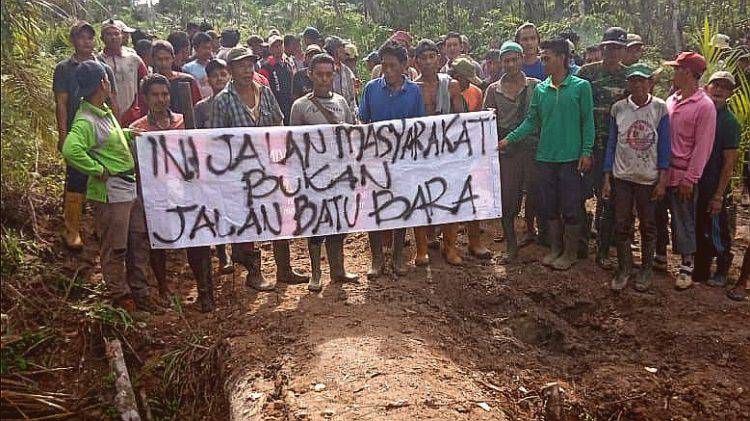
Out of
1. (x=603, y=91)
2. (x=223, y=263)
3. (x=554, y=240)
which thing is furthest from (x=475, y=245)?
(x=223, y=263)

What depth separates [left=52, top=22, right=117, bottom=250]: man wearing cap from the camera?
5094 millimetres

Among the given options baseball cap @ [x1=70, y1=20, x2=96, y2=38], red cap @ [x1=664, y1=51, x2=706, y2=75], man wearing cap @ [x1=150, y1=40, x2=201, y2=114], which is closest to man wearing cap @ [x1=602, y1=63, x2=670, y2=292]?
red cap @ [x1=664, y1=51, x2=706, y2=75]

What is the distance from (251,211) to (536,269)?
2762mm

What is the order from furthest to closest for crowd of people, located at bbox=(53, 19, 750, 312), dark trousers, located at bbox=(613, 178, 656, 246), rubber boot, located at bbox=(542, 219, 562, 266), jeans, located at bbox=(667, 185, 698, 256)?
rubber boot, located at bbox=(542, 219, 562, 266) → jeans, located at bbox=(667, 185, 698, 256) → dark trousers, located at bbox=(613, 178, 656, 246) → crowd of people, located at bbox=(53, 19, 750, 312)

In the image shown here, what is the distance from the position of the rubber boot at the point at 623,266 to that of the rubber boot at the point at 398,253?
1.90 m

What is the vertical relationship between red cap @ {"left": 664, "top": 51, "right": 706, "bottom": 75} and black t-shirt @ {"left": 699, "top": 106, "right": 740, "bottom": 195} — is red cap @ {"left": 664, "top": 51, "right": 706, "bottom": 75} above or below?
above

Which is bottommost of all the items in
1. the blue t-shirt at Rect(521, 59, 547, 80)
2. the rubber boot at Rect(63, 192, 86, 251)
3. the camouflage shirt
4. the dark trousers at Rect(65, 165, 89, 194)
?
the rubber boot at Rect(63, 192, 86, 251)

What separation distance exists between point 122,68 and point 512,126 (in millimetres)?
3833

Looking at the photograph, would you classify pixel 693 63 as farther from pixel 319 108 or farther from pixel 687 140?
pixel 319 108

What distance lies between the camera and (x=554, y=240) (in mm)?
6035

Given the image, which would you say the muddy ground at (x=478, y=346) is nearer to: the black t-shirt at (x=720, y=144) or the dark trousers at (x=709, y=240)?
the dark trousers at (x=709, y=240)

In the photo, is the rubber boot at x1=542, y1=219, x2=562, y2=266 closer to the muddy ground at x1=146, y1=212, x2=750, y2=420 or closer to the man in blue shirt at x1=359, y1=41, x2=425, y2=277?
the muddy ground at x1=146, y1=212, x2=750, y2=420

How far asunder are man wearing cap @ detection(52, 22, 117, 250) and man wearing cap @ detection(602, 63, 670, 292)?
425 cm

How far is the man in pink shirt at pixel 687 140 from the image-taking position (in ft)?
17.0
